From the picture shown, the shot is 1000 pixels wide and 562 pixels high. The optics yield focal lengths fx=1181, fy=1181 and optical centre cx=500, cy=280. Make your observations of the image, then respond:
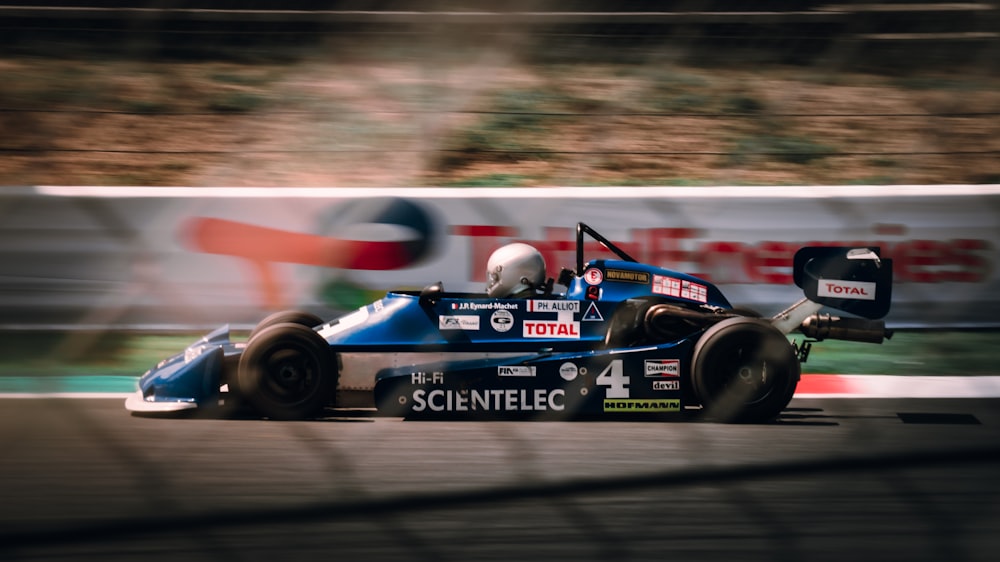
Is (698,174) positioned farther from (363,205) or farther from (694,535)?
(694,535)

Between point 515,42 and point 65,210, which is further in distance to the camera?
point 515,42

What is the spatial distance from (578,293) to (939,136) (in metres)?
4.20

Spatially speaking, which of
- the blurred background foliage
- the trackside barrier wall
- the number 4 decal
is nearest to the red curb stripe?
the trackside barrier wall

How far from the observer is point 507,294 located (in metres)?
4.36

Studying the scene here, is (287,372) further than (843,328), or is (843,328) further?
(843,328)

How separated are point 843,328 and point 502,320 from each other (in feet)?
4.19

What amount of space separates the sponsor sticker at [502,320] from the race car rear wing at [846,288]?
3.29ft

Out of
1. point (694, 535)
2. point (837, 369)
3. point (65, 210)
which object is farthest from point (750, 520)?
point (65, 210)

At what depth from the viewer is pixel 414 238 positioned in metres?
5.70

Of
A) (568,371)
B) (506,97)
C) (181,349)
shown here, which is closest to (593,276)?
(568,371)

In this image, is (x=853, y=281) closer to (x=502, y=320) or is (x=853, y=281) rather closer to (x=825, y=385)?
(x=825, y=385)

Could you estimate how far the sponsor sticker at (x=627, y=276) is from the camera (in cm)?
429

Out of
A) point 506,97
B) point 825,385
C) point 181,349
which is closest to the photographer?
point 825,385

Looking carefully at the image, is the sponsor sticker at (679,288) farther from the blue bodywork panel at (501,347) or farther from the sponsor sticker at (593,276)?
the sponsor sticker at (593,276)
